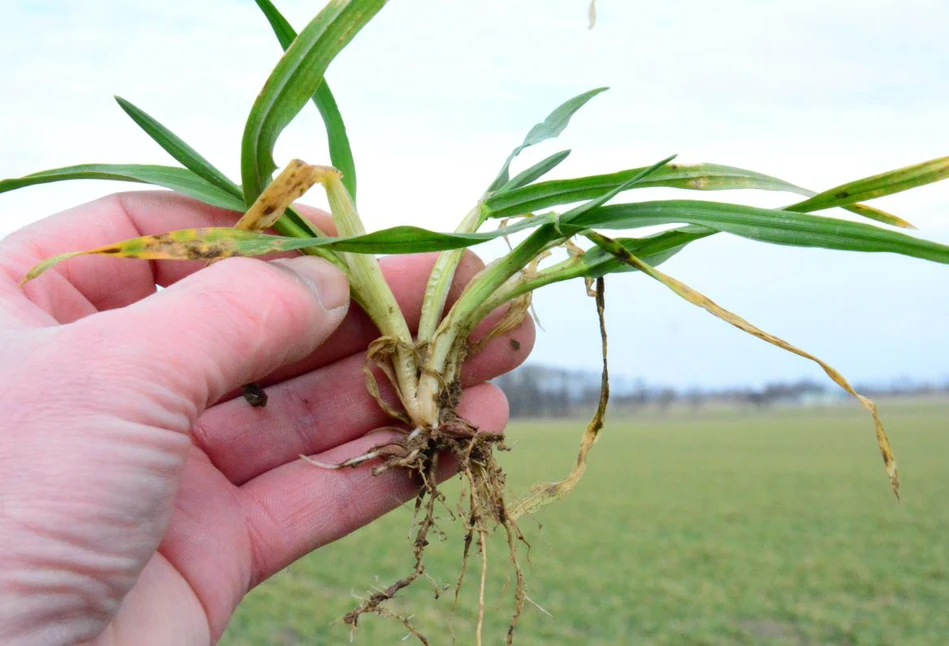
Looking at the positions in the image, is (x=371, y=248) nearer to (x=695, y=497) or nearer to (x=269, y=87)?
(x=269, y=87)

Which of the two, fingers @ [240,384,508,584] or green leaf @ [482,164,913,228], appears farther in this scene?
fingers @ [240,384,508,584]

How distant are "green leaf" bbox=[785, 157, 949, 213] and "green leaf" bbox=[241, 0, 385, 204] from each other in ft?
2.39

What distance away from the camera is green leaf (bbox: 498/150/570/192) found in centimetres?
136

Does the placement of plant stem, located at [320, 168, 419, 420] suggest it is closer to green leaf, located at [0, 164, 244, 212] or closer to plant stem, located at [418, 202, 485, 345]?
plant stem, located at [418, 202, 485, 345]

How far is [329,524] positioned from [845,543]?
7.71 meters

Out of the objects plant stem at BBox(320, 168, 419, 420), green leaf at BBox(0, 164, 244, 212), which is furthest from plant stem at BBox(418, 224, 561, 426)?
green leaf at BBox(0, 164, 244, 212)

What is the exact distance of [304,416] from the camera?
1.37 metres

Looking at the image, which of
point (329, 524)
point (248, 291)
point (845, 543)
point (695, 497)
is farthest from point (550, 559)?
point (248, 291)

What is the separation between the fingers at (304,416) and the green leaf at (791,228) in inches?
16.5

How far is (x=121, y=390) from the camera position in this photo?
2.80ft

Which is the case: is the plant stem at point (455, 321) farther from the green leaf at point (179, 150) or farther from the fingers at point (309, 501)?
the green leaf at point (179, 150)

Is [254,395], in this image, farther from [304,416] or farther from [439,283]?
[439,283]

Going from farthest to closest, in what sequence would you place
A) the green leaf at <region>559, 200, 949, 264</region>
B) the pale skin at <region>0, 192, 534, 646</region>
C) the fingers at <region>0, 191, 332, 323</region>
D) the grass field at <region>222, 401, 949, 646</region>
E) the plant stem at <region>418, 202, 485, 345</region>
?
the grass field at <region>222, 401, 949, 646</region>, the plant stem at <region>418, 202, 485, 345</region>, the fingers at <region>0, 191, 332, 323</region>, the green leaf at <region>559, 200, 949, 264</region>, the pale skin at <region>0, 192, 534, 646</region>

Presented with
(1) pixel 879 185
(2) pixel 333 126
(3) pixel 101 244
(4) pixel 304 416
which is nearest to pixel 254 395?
(4) pixel 304 416
